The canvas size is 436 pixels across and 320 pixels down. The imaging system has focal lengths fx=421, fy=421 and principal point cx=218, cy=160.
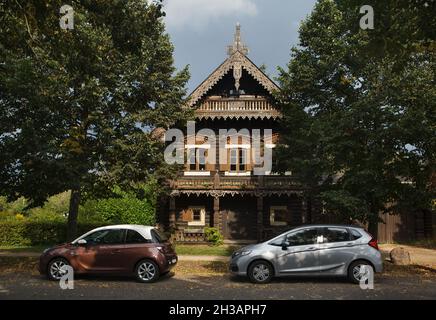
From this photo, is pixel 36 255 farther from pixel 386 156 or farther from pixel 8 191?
pixel 386 156

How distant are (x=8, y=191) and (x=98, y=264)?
5.14 metres

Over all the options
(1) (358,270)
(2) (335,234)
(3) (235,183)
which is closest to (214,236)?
(3) (235,183)

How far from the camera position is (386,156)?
14398 millimetres

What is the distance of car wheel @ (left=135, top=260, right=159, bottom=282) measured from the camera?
1180 centimetres

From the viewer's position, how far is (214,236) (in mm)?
23422

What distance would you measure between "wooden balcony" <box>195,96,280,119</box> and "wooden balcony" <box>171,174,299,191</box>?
355cm

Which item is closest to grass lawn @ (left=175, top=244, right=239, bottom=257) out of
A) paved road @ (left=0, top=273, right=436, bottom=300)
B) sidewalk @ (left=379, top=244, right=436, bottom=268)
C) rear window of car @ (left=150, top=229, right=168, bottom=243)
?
paved road @ (left=0, top=273, right=436, bottom=300)

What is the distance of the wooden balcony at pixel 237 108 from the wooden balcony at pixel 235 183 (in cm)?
355

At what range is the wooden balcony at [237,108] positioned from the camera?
24.3 m

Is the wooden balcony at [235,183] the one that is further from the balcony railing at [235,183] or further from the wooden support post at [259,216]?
the wooden support post at [259,216]

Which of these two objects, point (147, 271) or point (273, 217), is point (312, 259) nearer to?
point (147, 271)

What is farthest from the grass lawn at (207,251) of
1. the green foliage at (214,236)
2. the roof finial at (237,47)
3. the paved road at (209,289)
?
the roof finial at (237,47)

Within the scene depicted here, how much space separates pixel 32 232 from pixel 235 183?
469 inches
